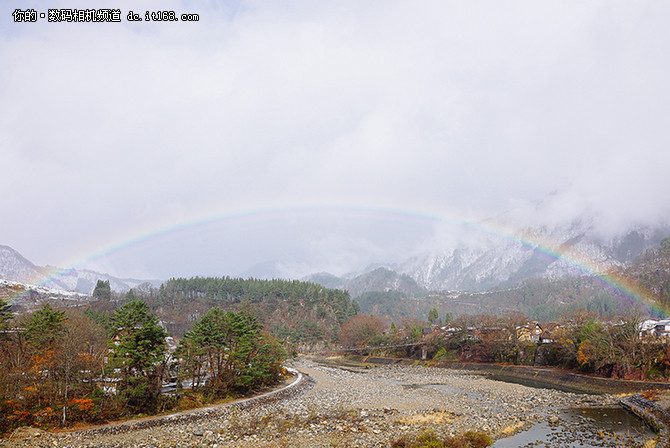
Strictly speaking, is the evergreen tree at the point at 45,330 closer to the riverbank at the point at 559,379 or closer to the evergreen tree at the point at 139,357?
the evergreen tree at the point at 139,357

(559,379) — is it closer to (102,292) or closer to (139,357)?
(139,357)

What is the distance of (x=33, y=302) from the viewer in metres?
125

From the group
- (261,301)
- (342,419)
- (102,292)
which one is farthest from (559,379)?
(102,292)

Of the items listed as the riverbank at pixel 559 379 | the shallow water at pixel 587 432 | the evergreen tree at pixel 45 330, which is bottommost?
the riverbank at pixel 559 379

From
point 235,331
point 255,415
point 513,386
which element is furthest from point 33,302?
point 513,386

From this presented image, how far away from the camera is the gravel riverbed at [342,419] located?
24.8 m

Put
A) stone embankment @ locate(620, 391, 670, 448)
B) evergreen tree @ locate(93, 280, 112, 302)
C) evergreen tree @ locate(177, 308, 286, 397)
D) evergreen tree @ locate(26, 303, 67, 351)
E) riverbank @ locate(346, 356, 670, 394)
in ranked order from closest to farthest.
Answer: stone embankment @ locate(620, 391, 670, 448), evergreen tree @ locate(26, 303, 67, 351), evergreen tree @ locate(177, 308, 286, 397), riverbank @ locate(346, 356, 670, 394), evergreen tree @ locate(93, 280, 112, 302)

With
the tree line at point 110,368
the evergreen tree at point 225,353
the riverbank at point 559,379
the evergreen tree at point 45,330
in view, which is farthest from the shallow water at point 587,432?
the evergreen tree at point 45,330

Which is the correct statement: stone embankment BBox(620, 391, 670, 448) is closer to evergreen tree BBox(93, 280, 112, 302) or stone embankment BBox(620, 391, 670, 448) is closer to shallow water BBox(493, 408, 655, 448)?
shallow water BBox(493, 408, 655, 448)

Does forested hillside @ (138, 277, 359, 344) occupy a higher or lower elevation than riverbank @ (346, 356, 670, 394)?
higher

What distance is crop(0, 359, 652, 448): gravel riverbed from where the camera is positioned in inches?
978

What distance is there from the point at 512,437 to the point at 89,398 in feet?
101

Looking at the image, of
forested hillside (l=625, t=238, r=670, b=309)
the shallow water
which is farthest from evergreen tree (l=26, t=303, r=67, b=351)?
forested hillside (l=625, t=238, r=670, b=309)

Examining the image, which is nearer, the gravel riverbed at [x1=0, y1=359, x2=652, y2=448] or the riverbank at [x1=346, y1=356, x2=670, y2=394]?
the gravel riverbed at [x1=0, y1=359, x2=652, y2=448]
